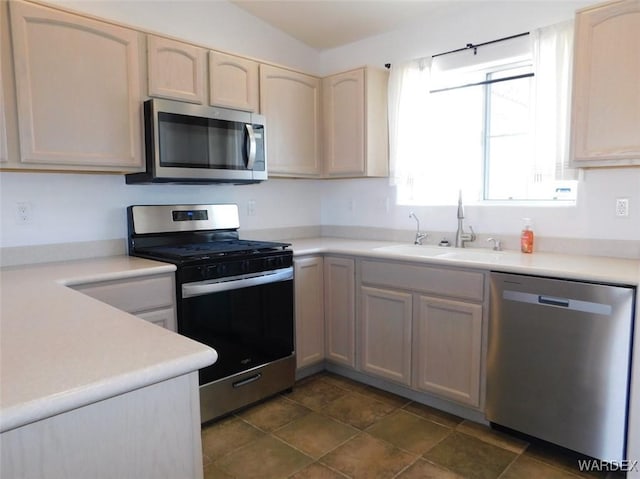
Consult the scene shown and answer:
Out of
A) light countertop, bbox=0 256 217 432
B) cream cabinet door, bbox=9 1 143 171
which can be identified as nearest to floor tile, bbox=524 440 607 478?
light countertop, bbox=0 256 217 432

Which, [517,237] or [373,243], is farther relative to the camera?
[373,243]

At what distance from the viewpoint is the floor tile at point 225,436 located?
7.19ft

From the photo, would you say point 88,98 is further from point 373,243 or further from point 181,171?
point 373,243

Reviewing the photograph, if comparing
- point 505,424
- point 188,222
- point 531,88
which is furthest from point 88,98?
point 505,424

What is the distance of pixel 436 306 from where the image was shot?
2.48 m

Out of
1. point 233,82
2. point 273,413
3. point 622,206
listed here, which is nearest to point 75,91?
point 233,82

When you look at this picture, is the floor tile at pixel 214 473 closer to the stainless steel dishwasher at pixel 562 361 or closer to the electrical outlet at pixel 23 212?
the stainless steel dishwasher at pixel 562 361

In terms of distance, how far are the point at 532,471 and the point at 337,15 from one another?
299 cm

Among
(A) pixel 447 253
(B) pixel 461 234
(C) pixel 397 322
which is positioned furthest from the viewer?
(B) pixel 461 234

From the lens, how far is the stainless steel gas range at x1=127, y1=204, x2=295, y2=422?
2.33 meters

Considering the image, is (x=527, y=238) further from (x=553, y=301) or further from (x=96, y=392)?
(x=96, y=392)

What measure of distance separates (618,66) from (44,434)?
8.38ft

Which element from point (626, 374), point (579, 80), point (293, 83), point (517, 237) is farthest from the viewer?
point (293, 83)

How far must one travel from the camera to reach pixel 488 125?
115 inches
